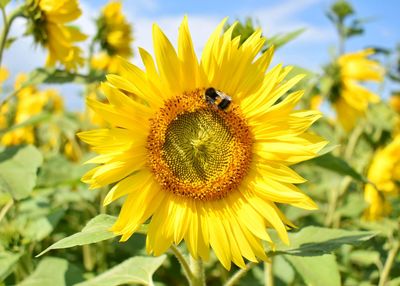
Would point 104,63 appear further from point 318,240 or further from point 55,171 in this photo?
point 318,240

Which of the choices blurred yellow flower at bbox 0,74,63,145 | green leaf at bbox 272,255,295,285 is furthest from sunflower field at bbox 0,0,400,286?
blurred yellow flower at bbox 0,74,63,145

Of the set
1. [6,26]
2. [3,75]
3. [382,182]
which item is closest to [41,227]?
[6,26]

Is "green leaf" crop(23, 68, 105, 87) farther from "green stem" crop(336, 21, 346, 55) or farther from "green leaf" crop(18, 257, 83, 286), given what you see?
"green stem" crop(336, 21, 346, 55)

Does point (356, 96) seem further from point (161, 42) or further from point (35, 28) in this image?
point (161, 42)

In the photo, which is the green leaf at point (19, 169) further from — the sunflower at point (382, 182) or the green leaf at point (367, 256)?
the sunflower at point (382, 182)

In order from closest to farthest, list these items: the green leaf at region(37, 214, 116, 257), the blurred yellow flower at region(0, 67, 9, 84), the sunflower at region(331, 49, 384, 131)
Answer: the green leaf at region(37, 214, 116, 257) < the sunflower at region(331, 49, 384, 131) < the blurred yellow flower at region(0, 67, 9, 84)

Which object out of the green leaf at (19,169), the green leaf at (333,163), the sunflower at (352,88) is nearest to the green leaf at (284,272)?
the green leaf at (333,163)
